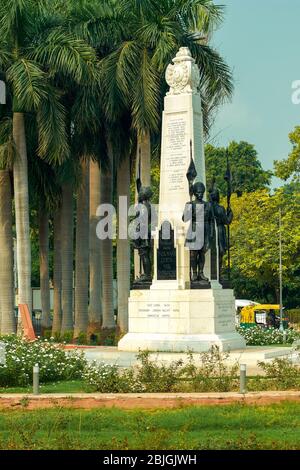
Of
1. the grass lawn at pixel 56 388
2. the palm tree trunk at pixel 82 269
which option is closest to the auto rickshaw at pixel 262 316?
the palm tree trunk at pixel 82 269

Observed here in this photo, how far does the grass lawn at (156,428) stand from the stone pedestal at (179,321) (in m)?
10.00

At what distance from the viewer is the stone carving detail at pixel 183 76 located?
27.7 m

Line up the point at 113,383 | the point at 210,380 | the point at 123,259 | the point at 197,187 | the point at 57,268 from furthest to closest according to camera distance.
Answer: the point at 57,268 → the point at 123,259 → the point at 197,187 → the point at 210,380 → the point at 113,383

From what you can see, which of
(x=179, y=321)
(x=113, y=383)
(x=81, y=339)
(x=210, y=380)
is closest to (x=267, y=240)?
(x=81, y=339)

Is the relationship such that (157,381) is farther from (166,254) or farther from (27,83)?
(27,83)

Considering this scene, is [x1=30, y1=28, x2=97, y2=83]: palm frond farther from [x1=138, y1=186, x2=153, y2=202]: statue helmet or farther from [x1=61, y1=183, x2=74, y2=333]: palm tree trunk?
[x1=138, y1=186, x2=153, y2=202]: statue helmet

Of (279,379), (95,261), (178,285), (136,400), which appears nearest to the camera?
(136,400)

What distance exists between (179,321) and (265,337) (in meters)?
7.40

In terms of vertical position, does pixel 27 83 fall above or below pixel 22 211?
above

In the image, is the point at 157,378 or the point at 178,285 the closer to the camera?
the point at 157,378

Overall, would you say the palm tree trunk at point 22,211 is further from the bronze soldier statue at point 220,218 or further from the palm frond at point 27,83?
the bronze soldier statue at point 220,218

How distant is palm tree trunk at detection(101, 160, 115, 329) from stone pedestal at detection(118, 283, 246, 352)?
950 cm

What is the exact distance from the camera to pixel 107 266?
36.6m
